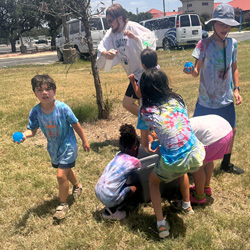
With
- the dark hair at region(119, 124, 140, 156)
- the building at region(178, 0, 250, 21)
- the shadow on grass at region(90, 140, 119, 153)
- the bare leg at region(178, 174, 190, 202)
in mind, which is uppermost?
the building at region(178, 0, 250, 21)

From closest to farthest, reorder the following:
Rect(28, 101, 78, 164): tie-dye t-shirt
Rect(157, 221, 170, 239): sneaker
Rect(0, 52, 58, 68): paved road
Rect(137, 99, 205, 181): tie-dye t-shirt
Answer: Rect(137, 99, 205, 181): tie-dye t-shirt
Rect(157, 221, 170, 239): sneaker
Rect(28, 101, 78, 164): tie-dye t-shirt
Rect(0, 52, 58, 68): paved road

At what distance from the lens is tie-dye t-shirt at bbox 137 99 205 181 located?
6.59ft

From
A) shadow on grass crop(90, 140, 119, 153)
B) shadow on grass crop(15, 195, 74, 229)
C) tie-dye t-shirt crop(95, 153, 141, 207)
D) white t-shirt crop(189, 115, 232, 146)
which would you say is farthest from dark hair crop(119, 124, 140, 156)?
shadow on grass crop(90, 140, 119, 153)

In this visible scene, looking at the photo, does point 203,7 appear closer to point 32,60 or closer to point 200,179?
point 32,60

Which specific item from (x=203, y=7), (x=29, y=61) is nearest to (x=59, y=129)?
(x=29, y=61)

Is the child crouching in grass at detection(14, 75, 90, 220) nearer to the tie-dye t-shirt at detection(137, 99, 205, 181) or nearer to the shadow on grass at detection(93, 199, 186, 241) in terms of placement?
the shadow on grass at detection(93, 199, 186, 241)

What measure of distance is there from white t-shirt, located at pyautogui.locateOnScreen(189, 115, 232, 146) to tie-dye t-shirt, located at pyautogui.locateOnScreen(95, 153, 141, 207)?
2.04 ft

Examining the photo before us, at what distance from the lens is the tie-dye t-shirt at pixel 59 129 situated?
8.45 ft

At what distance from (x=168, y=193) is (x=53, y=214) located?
3.92 feet

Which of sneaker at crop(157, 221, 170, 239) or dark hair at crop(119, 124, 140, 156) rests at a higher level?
dark hair at crop(119, 124, 140, 156)

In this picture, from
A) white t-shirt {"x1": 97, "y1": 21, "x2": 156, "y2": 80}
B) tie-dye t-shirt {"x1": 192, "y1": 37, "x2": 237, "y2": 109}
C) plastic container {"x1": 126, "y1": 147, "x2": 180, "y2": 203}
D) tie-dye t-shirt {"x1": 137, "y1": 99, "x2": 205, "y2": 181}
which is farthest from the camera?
white t-shirt {"x1": 97, "y1": 21, "x2": 156, "y2": 80}

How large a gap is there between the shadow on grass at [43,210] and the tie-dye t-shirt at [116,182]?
58 centimetres

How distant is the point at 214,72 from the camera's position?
2.82m

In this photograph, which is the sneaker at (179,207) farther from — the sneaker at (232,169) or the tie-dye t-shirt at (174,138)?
the sneaker at (232,169)
